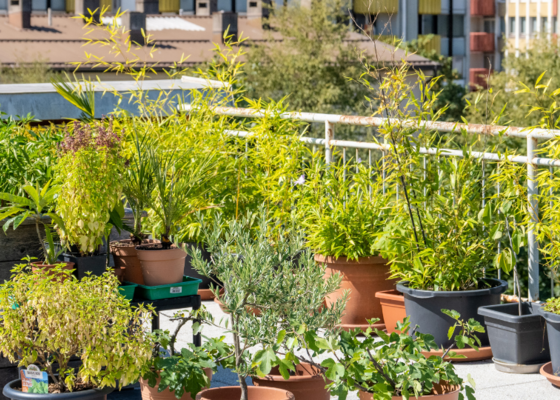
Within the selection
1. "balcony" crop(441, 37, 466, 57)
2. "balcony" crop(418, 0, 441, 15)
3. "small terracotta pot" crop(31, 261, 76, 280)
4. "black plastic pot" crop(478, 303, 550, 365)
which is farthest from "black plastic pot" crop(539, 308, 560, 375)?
"balcony" crop(441, 37, 466, 57)

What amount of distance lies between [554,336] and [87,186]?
1.97 m

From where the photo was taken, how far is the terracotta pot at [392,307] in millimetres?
4023

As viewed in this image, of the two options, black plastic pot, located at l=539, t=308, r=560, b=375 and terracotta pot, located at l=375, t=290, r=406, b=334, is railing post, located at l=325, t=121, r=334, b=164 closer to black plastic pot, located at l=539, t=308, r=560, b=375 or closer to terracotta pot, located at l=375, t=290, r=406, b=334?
terracotta pot, located at l=375, t=290, r=406, b=334

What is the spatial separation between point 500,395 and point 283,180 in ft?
6.26

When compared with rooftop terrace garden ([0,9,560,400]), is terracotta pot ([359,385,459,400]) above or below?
below

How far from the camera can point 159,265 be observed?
3.25 meters

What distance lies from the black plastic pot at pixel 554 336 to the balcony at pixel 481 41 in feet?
161

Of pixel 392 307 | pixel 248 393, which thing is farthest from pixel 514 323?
pixel 248 393

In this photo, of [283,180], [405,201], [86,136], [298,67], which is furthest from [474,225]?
[298,67]

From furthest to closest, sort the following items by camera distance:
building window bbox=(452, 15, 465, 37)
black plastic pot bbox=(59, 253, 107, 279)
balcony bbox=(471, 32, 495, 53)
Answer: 1. balcony bbox=(471, 32, 495, 53)
2. building window bbox=(452, 15, 465, 37)
3. black plastic pot bbox=(59, 253, 107, 279)

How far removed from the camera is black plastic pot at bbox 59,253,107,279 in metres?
3.10

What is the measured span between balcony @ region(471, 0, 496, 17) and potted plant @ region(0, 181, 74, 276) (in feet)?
164

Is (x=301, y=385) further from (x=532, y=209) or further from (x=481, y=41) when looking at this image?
(x=481, y=41)

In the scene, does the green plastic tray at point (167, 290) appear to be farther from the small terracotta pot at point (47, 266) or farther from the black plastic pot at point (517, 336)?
the black plastic pot at point (517, 336)
